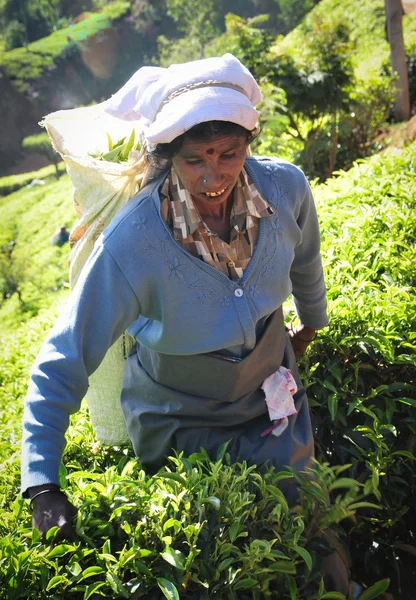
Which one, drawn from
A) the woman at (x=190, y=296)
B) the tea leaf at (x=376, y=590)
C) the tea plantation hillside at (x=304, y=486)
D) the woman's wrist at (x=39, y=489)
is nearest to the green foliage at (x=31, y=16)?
the tea plantation hillside at (x=304, y=486)

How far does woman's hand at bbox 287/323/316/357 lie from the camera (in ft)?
8.44

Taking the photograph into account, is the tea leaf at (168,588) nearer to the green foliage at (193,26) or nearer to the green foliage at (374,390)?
the green foliage at (374,390)

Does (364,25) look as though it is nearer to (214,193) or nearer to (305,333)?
(305,333)

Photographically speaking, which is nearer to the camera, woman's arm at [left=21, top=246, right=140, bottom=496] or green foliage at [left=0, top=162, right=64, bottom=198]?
woman's arm at [left=21, top=246, right=140, bottom=496]

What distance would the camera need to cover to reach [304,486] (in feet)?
5.99

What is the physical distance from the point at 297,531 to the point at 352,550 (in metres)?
1.04

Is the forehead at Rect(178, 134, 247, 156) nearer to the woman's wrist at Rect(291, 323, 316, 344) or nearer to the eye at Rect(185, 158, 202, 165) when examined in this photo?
the eye at Rect(185, 158, 202, 165)

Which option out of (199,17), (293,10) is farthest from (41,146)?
(293,10)

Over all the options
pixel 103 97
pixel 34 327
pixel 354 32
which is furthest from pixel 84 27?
pixel 34 327

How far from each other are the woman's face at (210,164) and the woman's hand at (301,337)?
0.86 m

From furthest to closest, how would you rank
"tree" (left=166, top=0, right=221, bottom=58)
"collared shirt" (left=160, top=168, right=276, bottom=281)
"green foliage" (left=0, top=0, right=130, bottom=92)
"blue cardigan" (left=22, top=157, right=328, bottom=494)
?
"green foliage" (left=0, top=0, right=130, bottom=92) → "tree" (left=166, top=0, right=221, bottom=58) → "collared shirt" (left=160, top=168, right=276, bottom=281) → "blue cardigan" (left=22, top=157, right=328, bottom=494)

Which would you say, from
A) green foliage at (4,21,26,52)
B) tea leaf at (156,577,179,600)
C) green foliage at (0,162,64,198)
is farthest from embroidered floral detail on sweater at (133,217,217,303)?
green foliage at (4,21,26,52)

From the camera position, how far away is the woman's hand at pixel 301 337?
8.44 feet

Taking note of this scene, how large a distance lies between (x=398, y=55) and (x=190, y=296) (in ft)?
29.8
